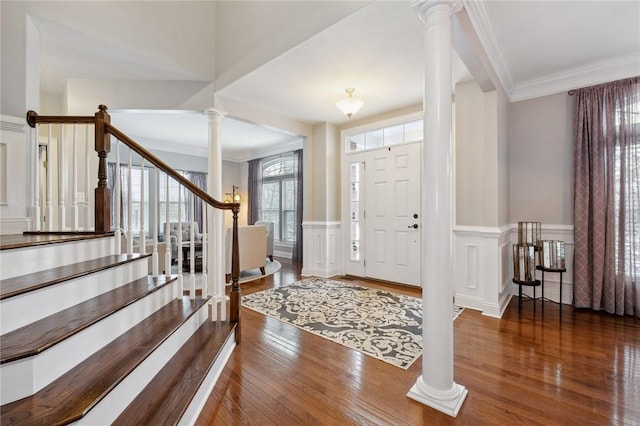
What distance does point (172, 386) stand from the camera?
62.1 inches

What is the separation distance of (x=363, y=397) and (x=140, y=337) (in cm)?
139

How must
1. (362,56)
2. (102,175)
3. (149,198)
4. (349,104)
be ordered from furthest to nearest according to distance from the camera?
(149,198), (349,104), (362,56), (102,175)

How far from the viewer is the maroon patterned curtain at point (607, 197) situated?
3.00 m

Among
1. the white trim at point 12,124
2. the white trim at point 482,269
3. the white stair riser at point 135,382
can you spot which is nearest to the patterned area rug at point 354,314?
the white trim at point 482,269

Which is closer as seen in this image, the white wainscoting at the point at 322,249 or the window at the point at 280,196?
the white wainscoting at the point at 322,249

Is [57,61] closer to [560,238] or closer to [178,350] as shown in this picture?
[178,350]

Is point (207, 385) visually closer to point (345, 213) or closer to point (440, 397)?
point (440, 397)

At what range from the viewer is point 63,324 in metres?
1.37

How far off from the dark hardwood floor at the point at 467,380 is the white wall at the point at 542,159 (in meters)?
1.38

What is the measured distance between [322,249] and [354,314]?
1.90m

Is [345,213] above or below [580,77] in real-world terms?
below

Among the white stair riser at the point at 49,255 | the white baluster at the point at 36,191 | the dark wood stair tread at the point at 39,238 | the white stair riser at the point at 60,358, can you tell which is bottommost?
the white stair riser at the point at 60,358

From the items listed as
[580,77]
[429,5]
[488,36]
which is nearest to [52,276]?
[429,5]

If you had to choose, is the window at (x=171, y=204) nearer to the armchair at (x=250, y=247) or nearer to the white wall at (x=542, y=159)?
the armchair at (x=250, y=247)
